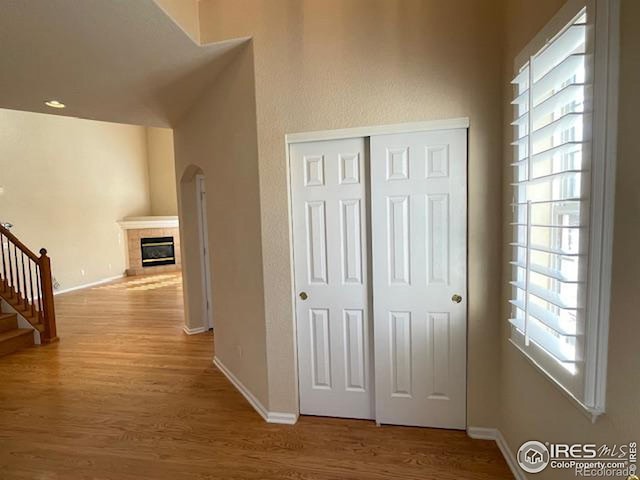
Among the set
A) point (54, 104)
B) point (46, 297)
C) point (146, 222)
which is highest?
point (54, 104)

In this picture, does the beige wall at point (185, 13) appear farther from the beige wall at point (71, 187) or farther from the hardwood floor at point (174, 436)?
the beige wall at point (71, 187)

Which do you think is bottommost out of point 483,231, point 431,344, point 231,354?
point 231,354

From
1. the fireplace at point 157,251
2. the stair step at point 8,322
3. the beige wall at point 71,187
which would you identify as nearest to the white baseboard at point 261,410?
the stair step at point 8,322

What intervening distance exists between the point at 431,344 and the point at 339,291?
0.71m

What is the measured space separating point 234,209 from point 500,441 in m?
2.50

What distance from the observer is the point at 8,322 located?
452 centimetres

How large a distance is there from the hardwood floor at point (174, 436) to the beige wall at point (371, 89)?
33cm

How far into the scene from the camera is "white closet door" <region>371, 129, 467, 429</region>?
2.30 meters

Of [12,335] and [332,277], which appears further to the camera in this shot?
[12,335]

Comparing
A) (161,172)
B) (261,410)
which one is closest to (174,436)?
(261,410)

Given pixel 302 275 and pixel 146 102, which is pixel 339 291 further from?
pixel 146 102

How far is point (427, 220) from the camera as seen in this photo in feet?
7.68

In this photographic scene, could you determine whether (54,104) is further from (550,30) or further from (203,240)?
(550,30)

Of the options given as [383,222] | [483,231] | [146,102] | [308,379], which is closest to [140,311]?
[146,102]
